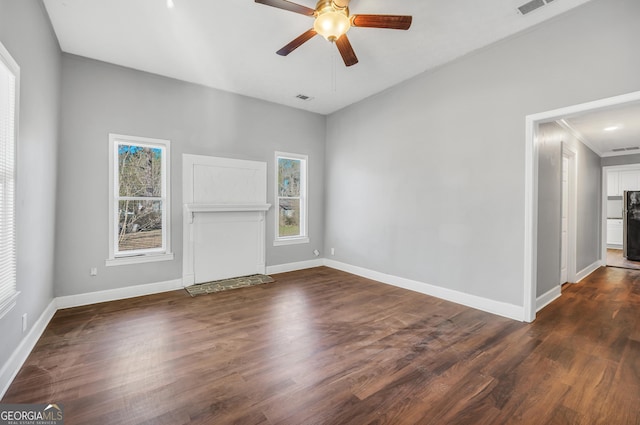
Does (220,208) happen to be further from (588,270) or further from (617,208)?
(617,208)

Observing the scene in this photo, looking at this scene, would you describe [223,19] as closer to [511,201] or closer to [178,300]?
[178,300]

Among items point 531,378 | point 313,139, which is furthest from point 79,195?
point 531,378

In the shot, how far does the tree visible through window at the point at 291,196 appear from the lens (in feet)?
18.4

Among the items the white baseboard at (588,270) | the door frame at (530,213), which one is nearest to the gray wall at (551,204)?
the white baseboard at (588,270)

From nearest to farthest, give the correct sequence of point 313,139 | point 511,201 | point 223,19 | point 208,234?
1. point 223,19
2. point 511,201
3. point 208,234
4. point 313,139

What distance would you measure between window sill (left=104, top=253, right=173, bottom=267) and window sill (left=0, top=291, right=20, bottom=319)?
1.74m

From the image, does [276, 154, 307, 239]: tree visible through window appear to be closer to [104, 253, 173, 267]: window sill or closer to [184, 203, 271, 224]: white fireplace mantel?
[184, 203, 271, 224]: white fireplace mantel

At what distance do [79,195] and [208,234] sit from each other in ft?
5.66

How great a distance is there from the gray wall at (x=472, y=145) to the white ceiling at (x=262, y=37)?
0.31 metres

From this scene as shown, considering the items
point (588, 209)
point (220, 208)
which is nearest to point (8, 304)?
point (220, 208)

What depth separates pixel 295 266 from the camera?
5.66 meters

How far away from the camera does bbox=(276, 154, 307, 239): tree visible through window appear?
559 cm

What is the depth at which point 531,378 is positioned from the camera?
7.02ft

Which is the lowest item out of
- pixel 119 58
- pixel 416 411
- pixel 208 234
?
pixel 416 411
